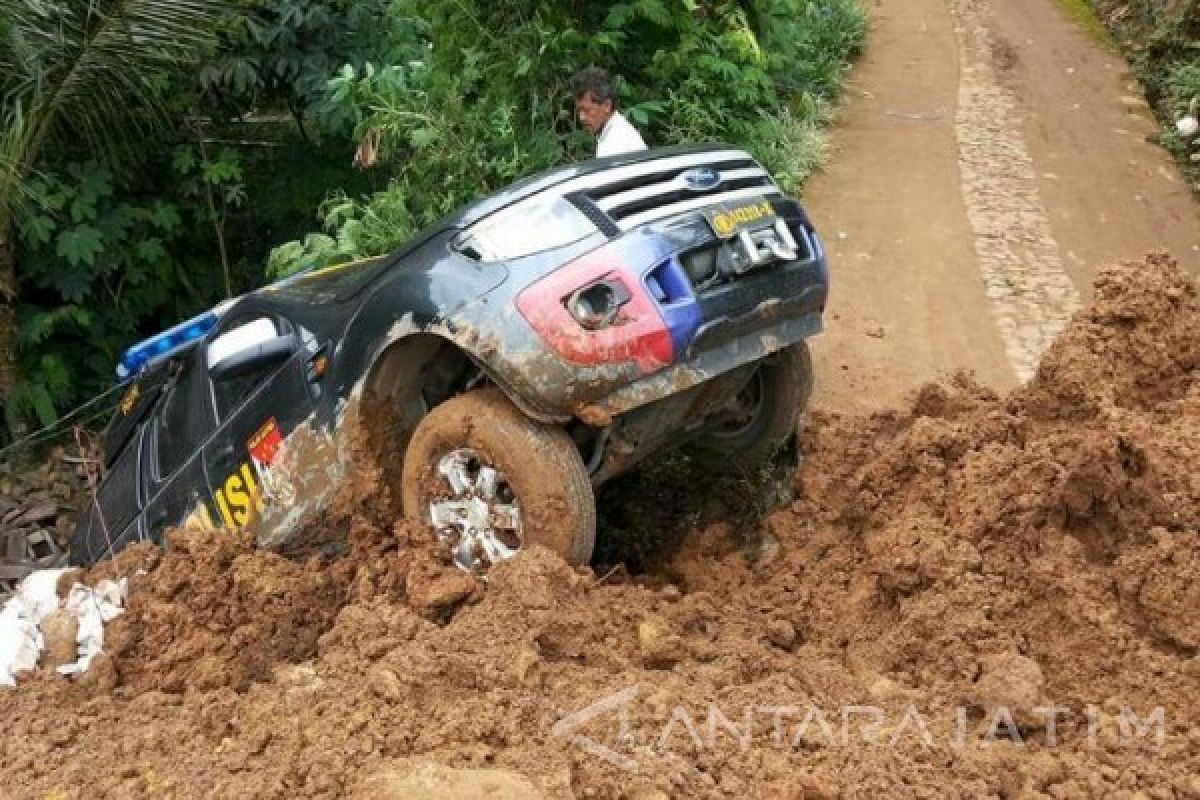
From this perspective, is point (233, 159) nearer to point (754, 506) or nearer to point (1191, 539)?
point (754, 506)

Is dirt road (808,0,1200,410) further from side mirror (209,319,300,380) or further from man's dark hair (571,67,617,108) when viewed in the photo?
side mirror (209,319,300,380)

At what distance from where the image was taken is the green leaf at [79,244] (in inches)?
329

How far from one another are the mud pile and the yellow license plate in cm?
95

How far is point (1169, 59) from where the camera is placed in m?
10.3

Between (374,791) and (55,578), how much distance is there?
8.73 ft

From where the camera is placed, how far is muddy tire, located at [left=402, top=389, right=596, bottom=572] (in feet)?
12.1

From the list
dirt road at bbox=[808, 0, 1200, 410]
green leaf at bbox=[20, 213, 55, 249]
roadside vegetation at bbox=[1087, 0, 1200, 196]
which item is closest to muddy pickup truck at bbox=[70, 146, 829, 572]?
dirt road at bbox=[808, 0, 1200, 410]

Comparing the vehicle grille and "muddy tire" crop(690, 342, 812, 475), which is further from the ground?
the vehicle grille

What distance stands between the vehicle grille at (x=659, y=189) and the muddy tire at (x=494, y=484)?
2.31 ft

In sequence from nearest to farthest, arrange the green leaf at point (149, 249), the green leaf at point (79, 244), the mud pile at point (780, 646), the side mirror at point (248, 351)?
the mud pile at point (780, 646) < the side mirror at point (248, 351) < the green leaf at point (79, 244) < the green leaf at point (149, 249)

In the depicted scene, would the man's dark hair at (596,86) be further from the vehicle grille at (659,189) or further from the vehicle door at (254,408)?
the vehicle door at (254,408)

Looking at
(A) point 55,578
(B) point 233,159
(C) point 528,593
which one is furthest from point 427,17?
(C) point 528,593

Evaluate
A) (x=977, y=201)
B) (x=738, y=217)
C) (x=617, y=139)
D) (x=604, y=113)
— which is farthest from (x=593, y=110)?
(x=977, y=201)

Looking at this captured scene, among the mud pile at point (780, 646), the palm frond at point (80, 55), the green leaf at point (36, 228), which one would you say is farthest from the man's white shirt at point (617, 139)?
the green leaf at point (36, 228)
